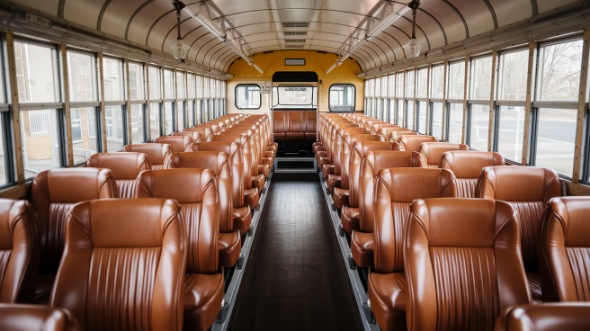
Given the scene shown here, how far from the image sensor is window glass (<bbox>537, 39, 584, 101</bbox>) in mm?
4535

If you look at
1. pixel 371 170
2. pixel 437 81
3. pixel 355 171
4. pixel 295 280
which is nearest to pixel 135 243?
pixel 371 170

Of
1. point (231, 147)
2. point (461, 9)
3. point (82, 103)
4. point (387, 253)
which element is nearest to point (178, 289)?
point (387, 253)

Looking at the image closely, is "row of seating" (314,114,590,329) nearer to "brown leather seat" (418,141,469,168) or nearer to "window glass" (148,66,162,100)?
"brown leather seat" (418,141,469,168)

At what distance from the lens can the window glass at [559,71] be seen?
4535 millimetres

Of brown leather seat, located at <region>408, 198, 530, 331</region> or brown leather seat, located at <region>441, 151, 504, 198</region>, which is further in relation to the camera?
brown leather seat, located at <region>441, 151, 504, 198</region>

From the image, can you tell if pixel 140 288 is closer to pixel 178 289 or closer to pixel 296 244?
pixel 178 289

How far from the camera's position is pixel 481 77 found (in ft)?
22.6

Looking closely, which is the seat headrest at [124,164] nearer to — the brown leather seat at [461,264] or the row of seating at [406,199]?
the row of seating at [406,199]

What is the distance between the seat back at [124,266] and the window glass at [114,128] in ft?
15.3

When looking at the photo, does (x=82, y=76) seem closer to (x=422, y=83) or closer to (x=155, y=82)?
(x=155, y=82)

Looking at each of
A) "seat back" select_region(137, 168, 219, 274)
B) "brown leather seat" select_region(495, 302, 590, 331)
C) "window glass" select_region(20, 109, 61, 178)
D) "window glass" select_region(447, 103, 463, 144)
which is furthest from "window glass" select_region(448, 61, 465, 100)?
"brown leather seat" select_region(495, 302, 590, 331)

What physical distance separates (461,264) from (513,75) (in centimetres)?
431

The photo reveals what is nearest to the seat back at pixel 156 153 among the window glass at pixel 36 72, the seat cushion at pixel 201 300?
the window glass at pixel 36 72

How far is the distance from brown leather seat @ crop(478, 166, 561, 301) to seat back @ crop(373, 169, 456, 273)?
0.39m
